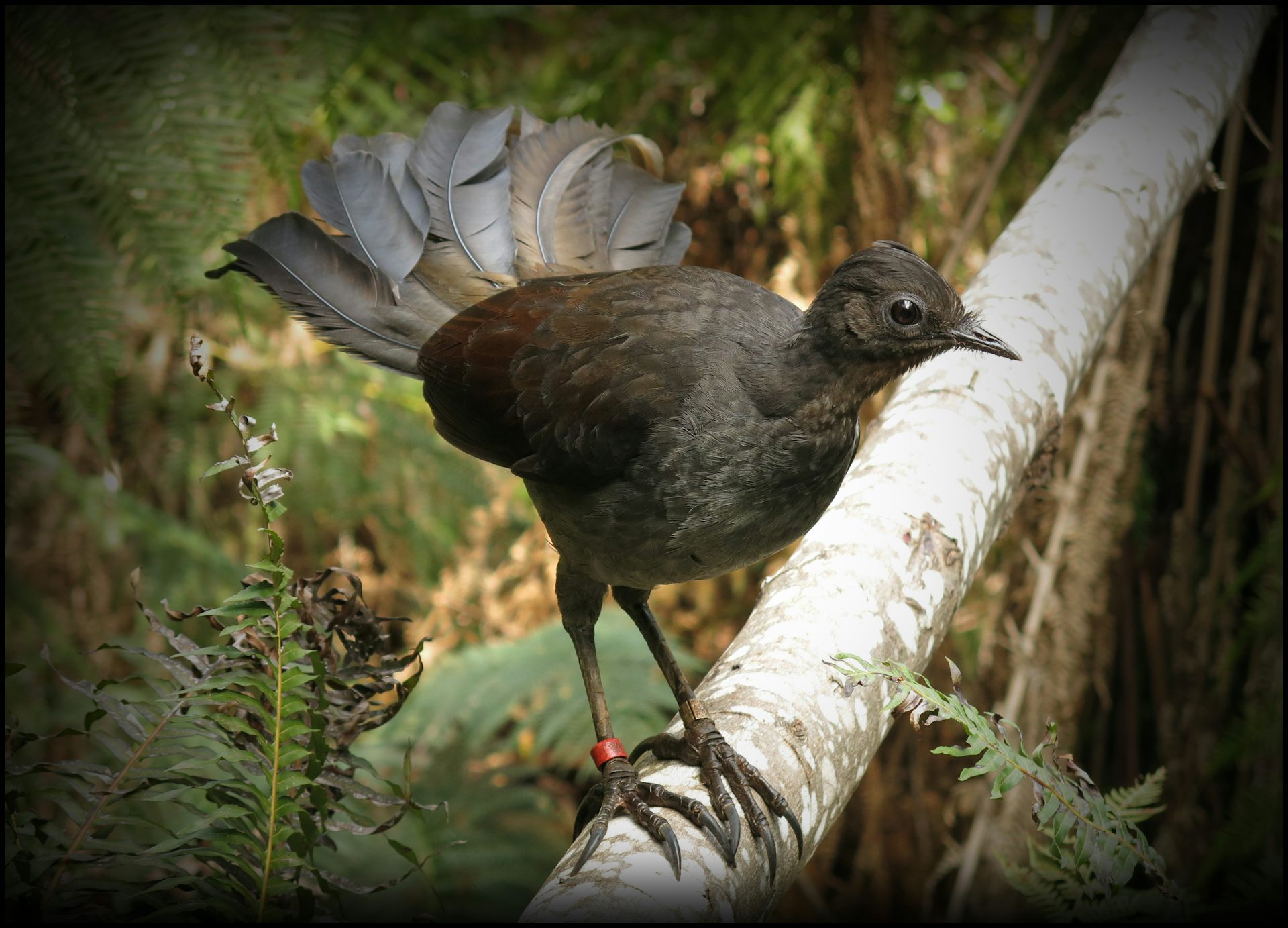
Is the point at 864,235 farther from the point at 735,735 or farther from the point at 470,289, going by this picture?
the point at 735,735

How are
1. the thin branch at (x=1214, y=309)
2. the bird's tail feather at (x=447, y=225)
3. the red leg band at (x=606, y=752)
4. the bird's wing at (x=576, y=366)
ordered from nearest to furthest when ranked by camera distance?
the bird's wing at (x=576, y=366) → the red leg band at (x=606, y=752) → the bird's tail feather at (x=447, y=225) → the thin branch at (x=1214, y=309)

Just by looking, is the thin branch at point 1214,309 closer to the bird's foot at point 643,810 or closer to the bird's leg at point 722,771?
the bird's leg at point 722,771

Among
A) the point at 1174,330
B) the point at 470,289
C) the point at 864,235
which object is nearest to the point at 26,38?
the point at 470,289

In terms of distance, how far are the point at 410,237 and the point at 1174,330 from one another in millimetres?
2581

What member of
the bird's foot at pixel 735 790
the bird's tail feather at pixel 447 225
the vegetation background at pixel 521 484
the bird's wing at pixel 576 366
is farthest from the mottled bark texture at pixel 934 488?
the bird's tail feather at pixel 447 225

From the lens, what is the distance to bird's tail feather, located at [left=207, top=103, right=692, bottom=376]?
7.84 ft

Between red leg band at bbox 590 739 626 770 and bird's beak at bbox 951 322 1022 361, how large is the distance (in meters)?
1.02

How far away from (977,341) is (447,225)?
1.37 meters

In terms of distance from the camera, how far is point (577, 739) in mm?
3506

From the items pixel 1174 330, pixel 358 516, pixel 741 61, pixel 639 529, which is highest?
pixel 741 61

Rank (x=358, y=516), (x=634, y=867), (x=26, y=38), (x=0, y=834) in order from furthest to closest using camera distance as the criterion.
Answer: (x=358, y=516) < (x=26, y=38) < (x=0, y=834) < (x=634, y=867)

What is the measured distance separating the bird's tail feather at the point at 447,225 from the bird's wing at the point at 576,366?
23 centimetres

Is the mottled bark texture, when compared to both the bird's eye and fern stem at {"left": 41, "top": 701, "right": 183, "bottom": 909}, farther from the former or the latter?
fern stem at {"left": 41, "top": 701, "right": 183, "bottom": 909}

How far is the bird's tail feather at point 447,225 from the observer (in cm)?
239
